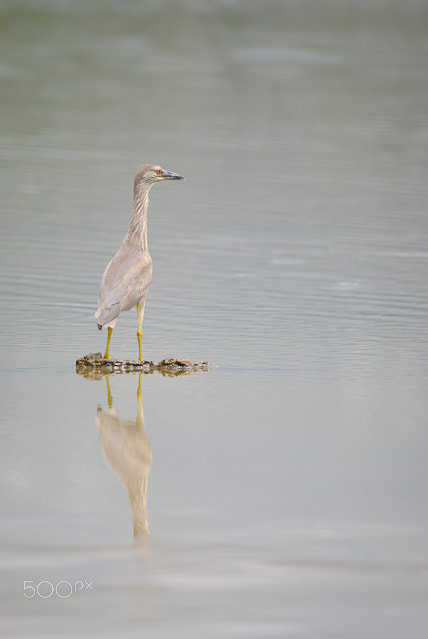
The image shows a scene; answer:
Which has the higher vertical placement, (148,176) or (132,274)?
(148,176)

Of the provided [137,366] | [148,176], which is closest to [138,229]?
[148,176]

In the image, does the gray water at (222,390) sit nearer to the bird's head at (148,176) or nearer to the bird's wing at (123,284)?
the bird's wing at (123,284)

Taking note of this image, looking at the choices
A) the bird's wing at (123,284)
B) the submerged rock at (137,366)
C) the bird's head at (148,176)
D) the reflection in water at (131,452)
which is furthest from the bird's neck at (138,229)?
the reflection in water at (131,452)

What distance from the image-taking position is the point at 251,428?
6844 millimetres

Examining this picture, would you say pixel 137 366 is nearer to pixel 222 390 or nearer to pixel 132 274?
pixel 132 274

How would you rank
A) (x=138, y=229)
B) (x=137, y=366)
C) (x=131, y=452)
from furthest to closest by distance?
(x=138, y=229) < (x=137, y=366) < (x=131, y=452)

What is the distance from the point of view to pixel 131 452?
21.2 ft

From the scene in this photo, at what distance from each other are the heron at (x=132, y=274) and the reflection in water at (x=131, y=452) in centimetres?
79

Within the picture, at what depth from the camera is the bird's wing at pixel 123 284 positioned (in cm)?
797

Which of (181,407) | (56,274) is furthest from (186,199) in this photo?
(181,407)

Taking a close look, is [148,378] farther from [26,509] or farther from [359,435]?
[26,509]

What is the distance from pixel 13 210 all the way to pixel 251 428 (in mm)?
8225

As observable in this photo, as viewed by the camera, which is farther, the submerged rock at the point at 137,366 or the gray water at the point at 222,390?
the submerged rock at the point at 137,366

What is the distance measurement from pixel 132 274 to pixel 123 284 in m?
0.14
